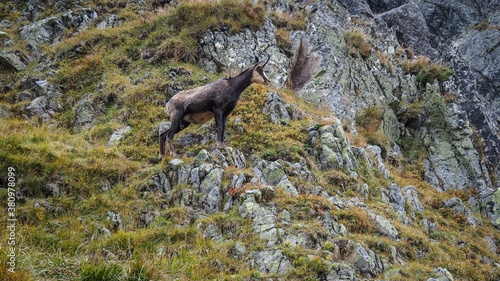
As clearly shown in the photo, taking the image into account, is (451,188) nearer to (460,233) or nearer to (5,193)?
(460,233)

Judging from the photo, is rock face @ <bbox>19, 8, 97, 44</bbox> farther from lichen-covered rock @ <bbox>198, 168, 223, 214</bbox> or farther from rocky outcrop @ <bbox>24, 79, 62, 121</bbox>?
lichen-covered rock @ <bbox>198, 168, 223, 214</bbox>

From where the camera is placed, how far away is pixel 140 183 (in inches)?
364

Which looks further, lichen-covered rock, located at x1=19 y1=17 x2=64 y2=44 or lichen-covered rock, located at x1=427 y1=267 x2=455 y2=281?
lichen-covered rock, located at x1=19 y1=17 x2=64 y2=44

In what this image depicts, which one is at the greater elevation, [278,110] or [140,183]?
[278,110]

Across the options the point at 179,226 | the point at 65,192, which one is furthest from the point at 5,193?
the point at 179,226

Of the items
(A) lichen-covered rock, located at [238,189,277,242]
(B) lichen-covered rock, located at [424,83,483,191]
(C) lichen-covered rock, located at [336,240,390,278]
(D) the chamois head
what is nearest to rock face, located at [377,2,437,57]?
(B) lichen-covered rock, located at [424,83,483,191]

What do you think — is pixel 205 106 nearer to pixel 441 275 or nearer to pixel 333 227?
pixel 333 227

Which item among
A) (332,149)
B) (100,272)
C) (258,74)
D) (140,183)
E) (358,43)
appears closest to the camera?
(100,272)

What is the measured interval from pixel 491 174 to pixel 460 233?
723 centimetres

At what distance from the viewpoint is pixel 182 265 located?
549 centimetres

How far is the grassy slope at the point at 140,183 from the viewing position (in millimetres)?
5477

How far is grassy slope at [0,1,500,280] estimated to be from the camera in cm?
548

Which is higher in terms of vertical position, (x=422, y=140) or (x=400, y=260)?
(x=400, y=260)

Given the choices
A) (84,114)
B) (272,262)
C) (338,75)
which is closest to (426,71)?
(338,75)
